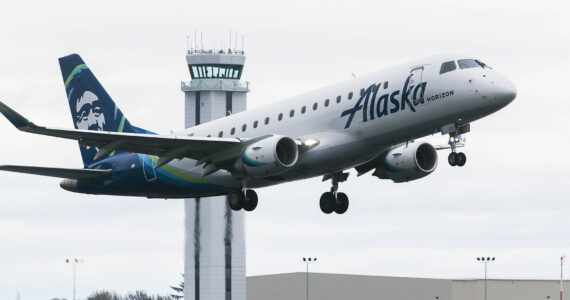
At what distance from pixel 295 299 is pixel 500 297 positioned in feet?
61.7

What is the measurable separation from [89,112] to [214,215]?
241 ft

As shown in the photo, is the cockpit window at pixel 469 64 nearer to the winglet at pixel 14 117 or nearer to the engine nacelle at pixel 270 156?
the engine nacelle at pixel 270 156

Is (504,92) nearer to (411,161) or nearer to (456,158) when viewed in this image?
(456,158)

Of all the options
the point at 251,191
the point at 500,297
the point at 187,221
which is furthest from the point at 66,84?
the point at 187,221

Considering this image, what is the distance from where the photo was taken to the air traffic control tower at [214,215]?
456 feet

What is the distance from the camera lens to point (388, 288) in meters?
117

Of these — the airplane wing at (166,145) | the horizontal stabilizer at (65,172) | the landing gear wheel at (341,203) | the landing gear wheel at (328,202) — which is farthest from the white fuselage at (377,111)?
the horizontal stabilizer at (65,172)

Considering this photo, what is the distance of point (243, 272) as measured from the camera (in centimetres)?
14812

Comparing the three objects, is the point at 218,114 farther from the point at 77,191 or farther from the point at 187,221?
the point at 77,191

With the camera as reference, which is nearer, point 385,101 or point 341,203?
point 385,101

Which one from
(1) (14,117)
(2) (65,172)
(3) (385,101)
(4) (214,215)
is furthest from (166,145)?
(4) (214,215)

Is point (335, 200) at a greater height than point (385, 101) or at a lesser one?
lesser

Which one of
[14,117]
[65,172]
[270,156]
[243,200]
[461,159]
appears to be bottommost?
[243,200]

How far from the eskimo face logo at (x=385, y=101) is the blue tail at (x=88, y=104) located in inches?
567
